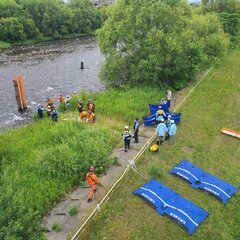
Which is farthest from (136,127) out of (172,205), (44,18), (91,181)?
(44,18)

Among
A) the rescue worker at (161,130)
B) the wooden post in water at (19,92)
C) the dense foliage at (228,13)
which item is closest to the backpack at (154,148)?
the rescue worker at (161,130)

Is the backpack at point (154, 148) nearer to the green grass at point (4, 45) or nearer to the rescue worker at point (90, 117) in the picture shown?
the rescue worker at point (90, 117)

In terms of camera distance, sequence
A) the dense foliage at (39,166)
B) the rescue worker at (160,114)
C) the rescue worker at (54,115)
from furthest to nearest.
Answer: the rescue worker at (54,115)
the rescue worker at (160,114)
the dense foliage at (39,166)

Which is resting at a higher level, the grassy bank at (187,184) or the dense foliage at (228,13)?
the dense foliage at (228,13)

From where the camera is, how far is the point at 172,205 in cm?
1356

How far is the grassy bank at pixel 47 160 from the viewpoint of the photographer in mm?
10211

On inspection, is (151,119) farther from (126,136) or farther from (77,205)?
(77,205)

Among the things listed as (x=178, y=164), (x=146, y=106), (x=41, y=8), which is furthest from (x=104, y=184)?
(x=41, y=8)

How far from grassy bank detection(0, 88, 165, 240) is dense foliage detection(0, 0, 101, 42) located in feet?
133

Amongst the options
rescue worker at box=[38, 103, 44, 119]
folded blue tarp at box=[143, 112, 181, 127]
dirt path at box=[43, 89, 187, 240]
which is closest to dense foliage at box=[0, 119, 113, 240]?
dirt path at box=[43, 89, 187, 240]

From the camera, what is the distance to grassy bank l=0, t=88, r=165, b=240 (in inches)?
402

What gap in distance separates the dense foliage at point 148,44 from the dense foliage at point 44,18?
34905 mm

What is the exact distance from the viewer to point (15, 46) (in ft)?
188

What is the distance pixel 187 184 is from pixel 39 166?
7469 millimetres
